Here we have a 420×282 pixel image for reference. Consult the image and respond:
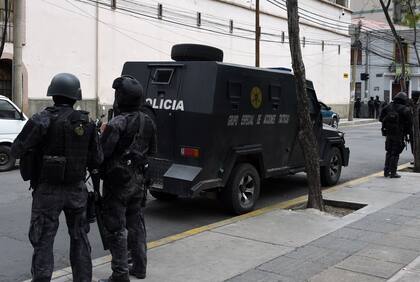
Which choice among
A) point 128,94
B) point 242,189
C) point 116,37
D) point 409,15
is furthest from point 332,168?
point 116,37

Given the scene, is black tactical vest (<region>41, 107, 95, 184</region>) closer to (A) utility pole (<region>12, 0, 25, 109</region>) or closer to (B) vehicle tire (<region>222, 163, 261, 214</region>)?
(B) vehicle tire (<region>222, 163, 261, 214</region>)

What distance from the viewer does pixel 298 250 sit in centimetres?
620

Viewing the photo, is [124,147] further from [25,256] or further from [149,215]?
[149,215]

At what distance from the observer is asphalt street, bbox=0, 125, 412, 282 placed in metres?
5.96

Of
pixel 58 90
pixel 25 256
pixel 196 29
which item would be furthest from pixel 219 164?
pixel 196 29

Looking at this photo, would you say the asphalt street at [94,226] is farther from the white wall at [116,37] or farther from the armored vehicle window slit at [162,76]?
the white wall at [116,37]

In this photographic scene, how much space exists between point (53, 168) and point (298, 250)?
309 cm

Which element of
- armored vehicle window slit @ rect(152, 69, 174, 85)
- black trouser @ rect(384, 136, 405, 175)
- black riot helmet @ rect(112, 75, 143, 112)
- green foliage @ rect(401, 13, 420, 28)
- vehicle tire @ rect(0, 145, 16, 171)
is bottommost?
vehicle tire @ rect(0, 145, 16, 171)

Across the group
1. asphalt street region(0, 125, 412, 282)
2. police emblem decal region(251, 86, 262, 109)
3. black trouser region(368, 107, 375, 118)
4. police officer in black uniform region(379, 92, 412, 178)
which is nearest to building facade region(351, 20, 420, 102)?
black trouser region(368, 107, 375, 118)

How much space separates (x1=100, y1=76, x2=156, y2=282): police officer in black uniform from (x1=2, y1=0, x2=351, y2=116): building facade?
15.4 meters

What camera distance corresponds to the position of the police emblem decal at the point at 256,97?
8.41 meters

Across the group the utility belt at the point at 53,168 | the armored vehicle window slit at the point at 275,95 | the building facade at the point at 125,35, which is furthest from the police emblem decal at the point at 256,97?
the building facade at the point at 125,35

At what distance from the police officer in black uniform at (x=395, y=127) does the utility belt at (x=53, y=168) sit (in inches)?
339

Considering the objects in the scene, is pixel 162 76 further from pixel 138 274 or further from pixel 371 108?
pixel 371 108
